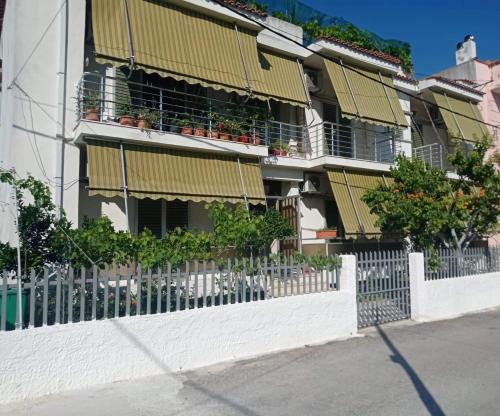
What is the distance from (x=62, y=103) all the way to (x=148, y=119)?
6.43 ft

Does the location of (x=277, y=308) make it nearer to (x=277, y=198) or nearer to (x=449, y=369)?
(x=449, y=369)

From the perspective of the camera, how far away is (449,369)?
634 centimetres

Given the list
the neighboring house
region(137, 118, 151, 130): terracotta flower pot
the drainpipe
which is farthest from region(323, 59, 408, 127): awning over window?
the drainpipe

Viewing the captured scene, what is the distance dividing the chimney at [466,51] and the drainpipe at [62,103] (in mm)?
19876

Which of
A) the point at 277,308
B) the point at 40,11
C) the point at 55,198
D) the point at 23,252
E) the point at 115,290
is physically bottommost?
the point at 277,308

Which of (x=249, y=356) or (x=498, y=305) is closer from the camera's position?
(x=249, y=356)

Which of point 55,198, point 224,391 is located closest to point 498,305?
point 224,391

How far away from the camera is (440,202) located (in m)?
11.2

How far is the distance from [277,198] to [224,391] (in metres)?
8.52

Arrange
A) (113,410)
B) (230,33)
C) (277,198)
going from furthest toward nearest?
(277,198) → (230,33) → (113,410)

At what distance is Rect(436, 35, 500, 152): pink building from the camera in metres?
20.8

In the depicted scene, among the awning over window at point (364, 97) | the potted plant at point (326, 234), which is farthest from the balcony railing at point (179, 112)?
the potted plant at point (326, 234)

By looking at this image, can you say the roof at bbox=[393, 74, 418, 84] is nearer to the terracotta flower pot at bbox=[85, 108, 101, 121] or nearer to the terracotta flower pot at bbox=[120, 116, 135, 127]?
the terracotta flower pot at bbox=[120, 116, 135, 127]

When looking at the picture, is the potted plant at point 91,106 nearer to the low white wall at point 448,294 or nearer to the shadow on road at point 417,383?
the shadow on road at point 417,383
